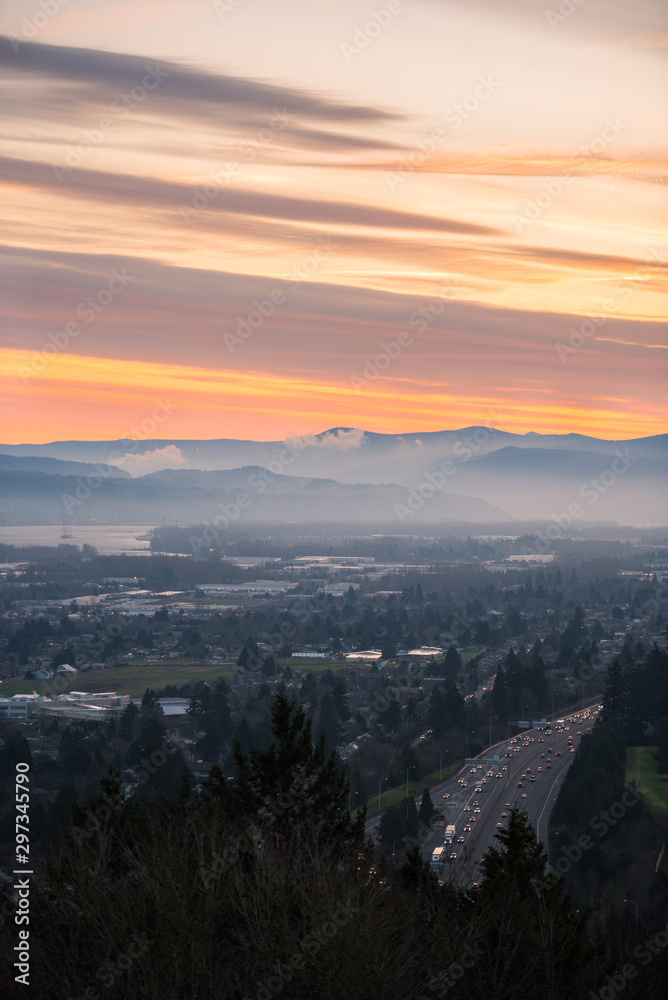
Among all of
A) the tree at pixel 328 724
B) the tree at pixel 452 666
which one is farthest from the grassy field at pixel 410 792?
the tree at pixel 452 666

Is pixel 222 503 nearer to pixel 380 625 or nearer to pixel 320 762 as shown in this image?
pixel 380 625

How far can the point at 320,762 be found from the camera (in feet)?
31.9

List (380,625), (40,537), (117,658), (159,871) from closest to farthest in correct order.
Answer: (159,871)
(117,658)
(380,625)
(40,537)

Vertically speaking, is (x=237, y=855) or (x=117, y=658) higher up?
(x=237, y=855)

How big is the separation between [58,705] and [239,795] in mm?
21882

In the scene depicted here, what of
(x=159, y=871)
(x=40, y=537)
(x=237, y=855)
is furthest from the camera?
(x=40, y=537)

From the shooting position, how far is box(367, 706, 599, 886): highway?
59.0 ft

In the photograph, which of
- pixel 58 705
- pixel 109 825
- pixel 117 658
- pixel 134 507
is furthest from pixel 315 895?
pixel 134 507

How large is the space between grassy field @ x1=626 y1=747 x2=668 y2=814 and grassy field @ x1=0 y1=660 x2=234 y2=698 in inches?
662
